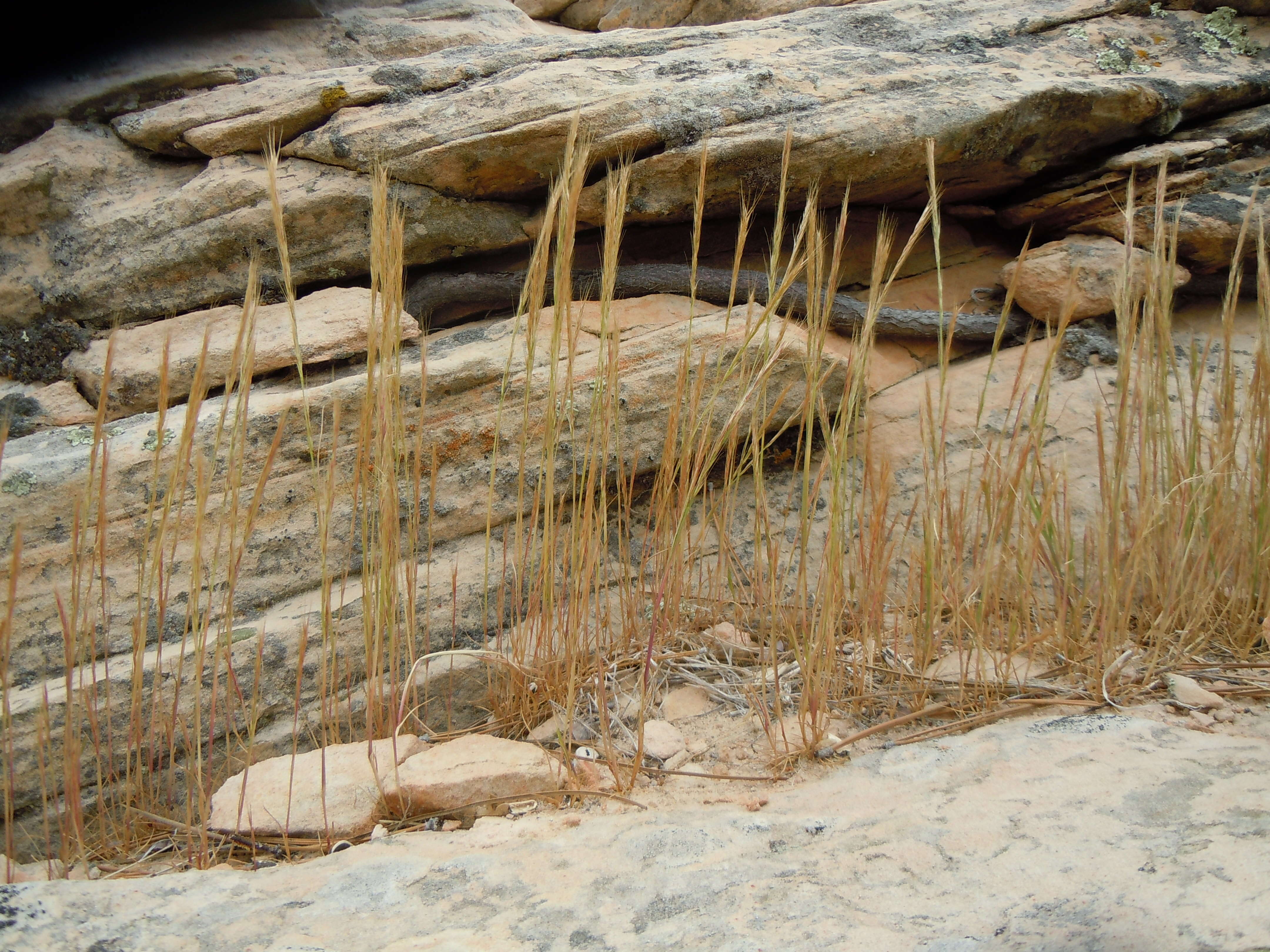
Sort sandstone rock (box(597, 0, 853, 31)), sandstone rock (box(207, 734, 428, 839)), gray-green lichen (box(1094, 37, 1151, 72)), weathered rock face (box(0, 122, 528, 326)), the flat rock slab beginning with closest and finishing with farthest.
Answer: the flat rock slab, sandstone rock (box(207, 734, 428, 839)), weathered rock face (box(0, 122, 528, 326)), gray-green lichen (box(1094, 37, 1151, 72)), sandstone rock (box(597, 0, 853, 31))

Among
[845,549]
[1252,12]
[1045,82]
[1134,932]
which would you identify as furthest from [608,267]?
[1252,12]

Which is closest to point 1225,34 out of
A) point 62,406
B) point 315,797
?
point 315,797

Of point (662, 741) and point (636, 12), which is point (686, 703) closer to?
point (662, 741)

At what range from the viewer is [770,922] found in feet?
3.37

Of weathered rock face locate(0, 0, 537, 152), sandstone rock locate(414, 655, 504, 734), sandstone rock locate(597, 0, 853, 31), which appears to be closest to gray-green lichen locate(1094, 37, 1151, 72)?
sandstone rock locate(597, 0, 853, 31)

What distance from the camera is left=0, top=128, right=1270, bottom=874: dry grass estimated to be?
4.94ft

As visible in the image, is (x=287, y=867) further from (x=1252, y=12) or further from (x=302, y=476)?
(x=1252, y=12)

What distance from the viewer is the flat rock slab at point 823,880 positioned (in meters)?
0.96

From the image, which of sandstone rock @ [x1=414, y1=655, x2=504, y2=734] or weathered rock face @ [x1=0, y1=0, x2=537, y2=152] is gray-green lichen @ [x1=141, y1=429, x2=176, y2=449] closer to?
sandstone rock @ [x1=414, y1=655, x2=504, y2=734]

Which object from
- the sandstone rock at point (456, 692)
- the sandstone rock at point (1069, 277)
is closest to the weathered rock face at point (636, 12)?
the sandstone rock at point (1069, 277)

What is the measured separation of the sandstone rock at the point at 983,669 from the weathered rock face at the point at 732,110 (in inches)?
69.4

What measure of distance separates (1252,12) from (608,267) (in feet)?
11.2

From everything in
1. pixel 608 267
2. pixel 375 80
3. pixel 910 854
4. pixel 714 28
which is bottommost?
pixel 910 854

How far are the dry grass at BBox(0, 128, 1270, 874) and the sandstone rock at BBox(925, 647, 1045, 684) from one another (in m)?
0.02
